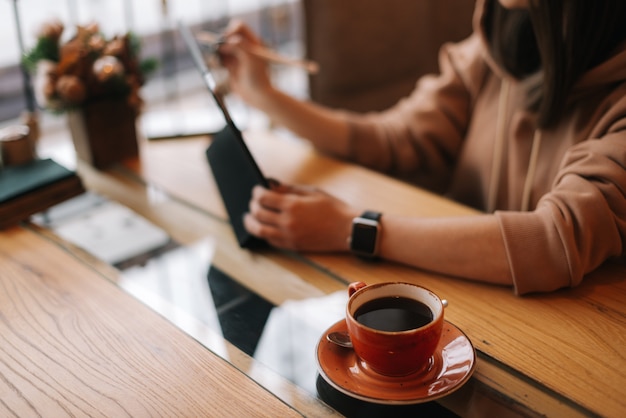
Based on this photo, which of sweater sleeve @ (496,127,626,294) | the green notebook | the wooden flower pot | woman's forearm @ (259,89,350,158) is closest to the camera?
sweater sleeve @ (496,127,626,294)

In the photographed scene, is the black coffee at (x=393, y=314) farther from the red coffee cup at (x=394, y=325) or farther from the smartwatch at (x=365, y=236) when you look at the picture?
the smartwatch at (x=365, y=236)

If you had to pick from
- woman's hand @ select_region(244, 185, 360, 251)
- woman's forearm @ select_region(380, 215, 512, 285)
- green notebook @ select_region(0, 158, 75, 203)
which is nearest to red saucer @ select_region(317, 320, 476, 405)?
woman's forearm @ select_region(380, 215, 512, 285)

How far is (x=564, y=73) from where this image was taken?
1075 mm

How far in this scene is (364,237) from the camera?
101 centimetres

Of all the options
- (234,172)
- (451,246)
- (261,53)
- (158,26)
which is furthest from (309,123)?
(158,26)

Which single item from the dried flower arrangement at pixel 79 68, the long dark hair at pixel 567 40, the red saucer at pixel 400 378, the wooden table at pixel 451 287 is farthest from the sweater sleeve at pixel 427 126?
the red saucer at pixel 400 378

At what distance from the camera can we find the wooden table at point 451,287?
758mm

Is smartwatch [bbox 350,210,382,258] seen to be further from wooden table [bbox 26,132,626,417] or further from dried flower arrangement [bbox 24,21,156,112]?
dried flower arrangement [bbox 24,21,156,112]

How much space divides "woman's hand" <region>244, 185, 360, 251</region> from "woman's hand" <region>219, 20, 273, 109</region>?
425 mm

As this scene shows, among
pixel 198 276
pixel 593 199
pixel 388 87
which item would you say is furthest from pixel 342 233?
pixel 388 87

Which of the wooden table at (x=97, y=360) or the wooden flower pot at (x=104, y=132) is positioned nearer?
the wooden table at (x=97, y=360)

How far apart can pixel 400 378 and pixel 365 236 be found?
31 centimetres

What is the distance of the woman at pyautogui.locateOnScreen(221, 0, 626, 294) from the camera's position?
93 centimetres

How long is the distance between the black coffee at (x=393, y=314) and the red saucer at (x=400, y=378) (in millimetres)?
58
